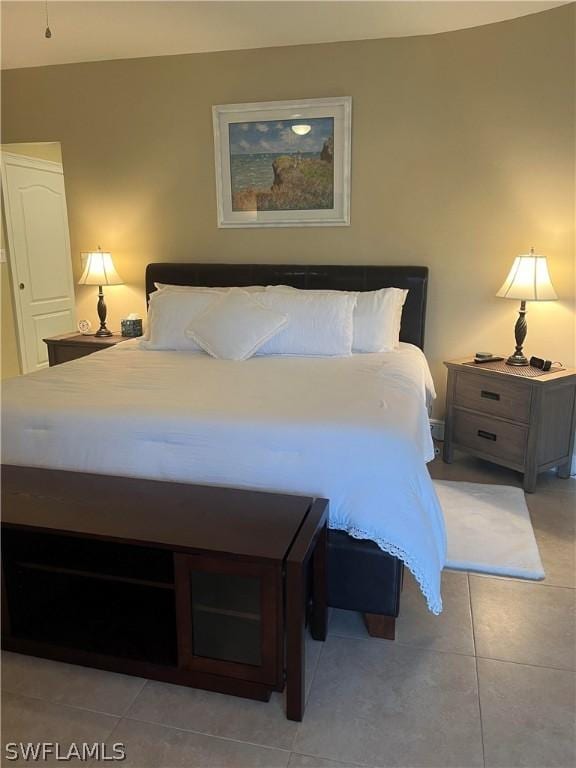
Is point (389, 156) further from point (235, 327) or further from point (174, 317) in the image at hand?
point (174, 317)

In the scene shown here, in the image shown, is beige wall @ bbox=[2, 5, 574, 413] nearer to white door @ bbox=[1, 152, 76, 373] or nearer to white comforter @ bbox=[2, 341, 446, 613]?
white door @ bbox=[1, 152, 76, 373]

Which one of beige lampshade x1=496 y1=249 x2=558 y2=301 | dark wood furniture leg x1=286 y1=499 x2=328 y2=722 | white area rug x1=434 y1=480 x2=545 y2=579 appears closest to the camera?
dark wood furniture leg x1=286 y1=499 x2=328 y2=722

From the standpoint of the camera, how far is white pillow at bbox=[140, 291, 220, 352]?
11.3 ft

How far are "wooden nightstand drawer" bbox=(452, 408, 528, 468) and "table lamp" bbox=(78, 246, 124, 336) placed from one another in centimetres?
259

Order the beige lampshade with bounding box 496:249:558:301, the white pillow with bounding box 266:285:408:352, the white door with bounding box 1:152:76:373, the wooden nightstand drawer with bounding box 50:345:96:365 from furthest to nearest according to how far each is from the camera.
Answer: the white door with bounding box 1:152:76:373, the wooden nightstand drawer with bounding box 50:345:96:365, the white pillow with bounding box 266:285:408:352, the beige lampshade with bounding box 496:249:558:301

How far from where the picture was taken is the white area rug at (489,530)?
2480mm

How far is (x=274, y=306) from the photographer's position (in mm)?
3379

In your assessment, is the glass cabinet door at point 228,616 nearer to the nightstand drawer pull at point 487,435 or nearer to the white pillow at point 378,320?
the white pillow at point 378,320

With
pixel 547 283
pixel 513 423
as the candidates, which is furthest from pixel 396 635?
pixel 547 283

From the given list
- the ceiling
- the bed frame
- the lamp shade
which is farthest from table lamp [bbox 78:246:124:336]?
the ceiling

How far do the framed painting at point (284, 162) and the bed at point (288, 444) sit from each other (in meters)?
1.70

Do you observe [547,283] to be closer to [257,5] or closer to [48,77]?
[257,5]

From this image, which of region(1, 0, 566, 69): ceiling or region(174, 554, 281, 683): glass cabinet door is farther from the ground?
region(1, 0, 566, 69): ceiling

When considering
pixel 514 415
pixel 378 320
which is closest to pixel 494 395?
pixel 514 415
